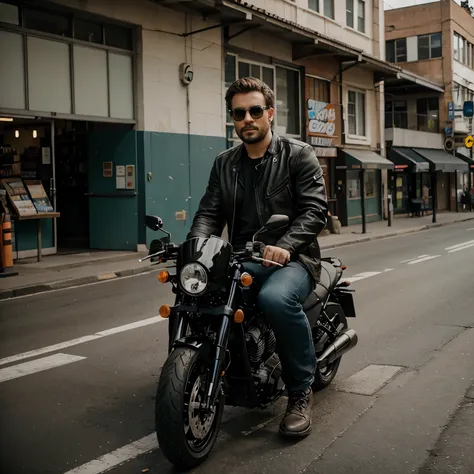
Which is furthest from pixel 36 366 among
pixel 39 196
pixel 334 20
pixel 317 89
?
pixel 334 20

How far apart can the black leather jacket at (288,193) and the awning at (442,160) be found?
98.7 ft

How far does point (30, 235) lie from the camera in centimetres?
1448

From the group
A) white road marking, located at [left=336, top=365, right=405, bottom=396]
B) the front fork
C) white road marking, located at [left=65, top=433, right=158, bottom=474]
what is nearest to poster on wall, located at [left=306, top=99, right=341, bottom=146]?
white road marking, located at [left=336, top=365, right=405, bottom=396]

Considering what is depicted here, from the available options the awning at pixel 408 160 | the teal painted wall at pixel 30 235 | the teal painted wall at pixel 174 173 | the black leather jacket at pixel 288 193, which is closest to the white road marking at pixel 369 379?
the black leather jacket at pixel 288 193

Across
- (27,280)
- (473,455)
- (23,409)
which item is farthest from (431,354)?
(27,280)

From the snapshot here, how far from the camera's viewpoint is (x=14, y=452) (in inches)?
155

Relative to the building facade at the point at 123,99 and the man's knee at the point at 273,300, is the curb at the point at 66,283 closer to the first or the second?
the building facade at the point at 123,99

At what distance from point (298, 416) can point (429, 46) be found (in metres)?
39.8

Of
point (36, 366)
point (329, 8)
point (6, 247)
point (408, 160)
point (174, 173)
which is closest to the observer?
point (36, 366)

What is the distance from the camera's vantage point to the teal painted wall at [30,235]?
46.5 feet

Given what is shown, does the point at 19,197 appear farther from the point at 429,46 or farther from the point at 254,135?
the point at 429,46

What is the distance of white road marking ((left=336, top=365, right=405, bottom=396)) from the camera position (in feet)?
16.7

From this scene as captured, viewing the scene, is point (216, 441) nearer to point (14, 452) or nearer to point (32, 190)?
point (14, 452)

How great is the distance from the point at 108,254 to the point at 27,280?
13.0 ft
